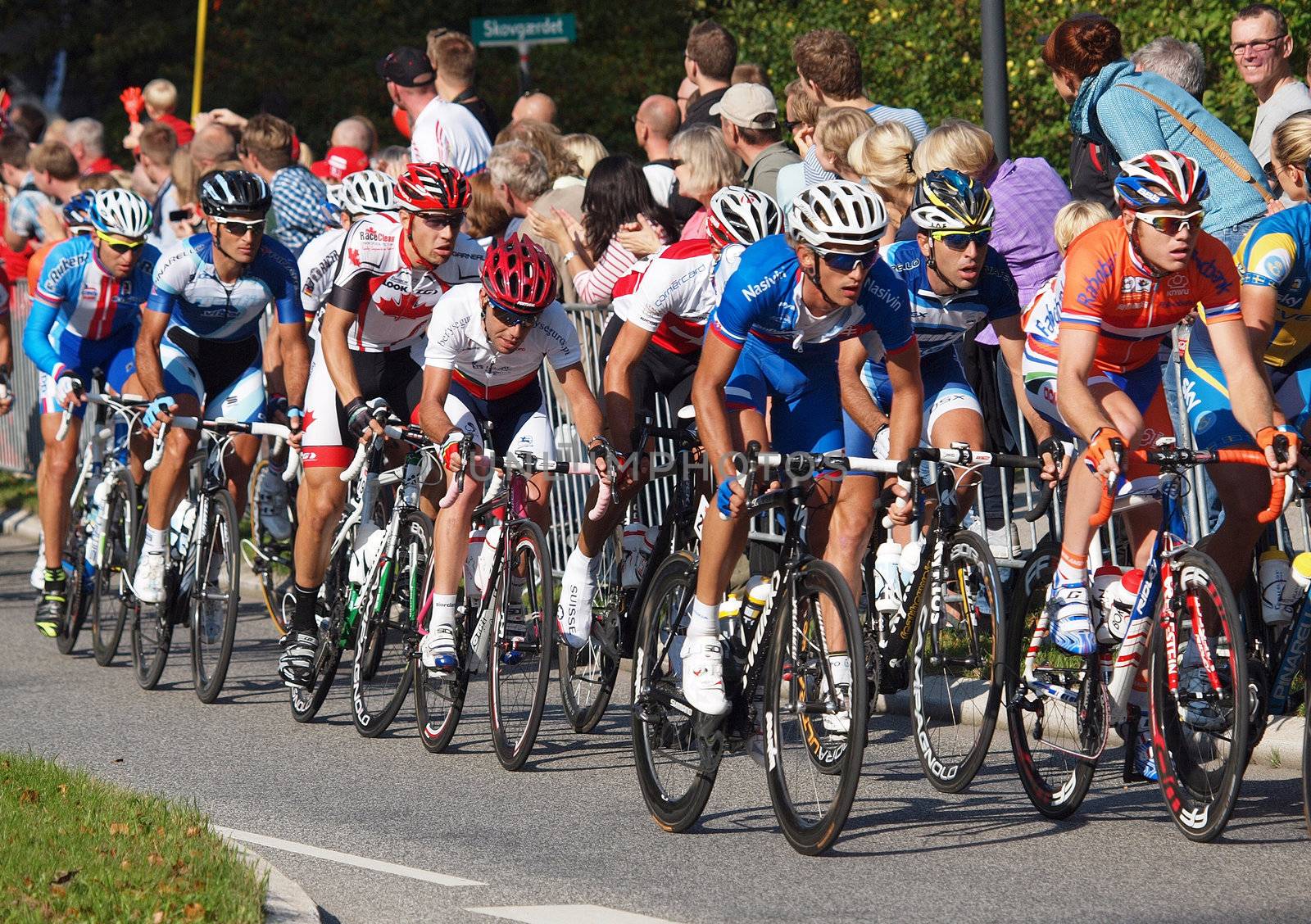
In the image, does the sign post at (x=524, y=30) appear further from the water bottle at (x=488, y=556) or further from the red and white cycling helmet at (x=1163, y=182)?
the red and white cycling helmet at (x=1163, y=182)

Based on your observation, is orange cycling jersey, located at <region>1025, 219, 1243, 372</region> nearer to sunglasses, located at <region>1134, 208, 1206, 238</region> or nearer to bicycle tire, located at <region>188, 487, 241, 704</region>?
sunglasses, located at <region>1134, 208, 1206, 238</region>

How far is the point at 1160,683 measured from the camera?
6406 millimetres

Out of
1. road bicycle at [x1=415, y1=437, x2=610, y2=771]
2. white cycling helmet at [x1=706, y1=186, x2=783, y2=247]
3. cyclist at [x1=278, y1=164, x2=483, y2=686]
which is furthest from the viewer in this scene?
cyclist at [x1=278, y1=164, x2=483, y2=686]

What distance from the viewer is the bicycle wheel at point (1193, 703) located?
6.27 m

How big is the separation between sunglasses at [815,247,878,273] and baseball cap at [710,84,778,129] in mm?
3963

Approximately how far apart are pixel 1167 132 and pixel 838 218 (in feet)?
9.82

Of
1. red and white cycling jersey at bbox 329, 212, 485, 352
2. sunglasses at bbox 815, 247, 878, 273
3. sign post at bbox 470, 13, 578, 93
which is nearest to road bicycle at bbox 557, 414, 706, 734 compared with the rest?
red and white cycling jersey at bbox 329, 212, 485, 352

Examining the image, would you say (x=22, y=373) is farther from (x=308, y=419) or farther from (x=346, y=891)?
(x=346, y=891)

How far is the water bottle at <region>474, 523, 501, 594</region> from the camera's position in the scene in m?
8.02

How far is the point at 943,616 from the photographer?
7156 millimetres

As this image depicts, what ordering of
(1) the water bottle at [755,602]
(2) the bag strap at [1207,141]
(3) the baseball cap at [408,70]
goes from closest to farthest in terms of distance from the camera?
(1) the water bottle at [755,602], (2) the bag strap at [1207,141], (3) the baseball cap at [408,70]

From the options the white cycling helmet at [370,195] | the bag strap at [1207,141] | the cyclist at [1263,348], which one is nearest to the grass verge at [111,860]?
the white cycling helmet at [370,195]

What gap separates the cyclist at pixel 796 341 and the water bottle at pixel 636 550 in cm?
151

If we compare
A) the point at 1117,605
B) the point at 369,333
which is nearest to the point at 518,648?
the point at 369,333
